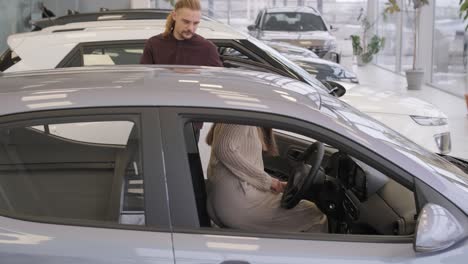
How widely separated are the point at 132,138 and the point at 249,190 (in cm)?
66

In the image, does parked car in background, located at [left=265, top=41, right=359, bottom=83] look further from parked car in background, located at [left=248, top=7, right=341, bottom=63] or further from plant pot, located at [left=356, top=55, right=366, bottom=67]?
plant pot, located at [left=356, top=55, right=366, bottom=67]

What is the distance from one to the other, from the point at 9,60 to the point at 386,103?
305cm

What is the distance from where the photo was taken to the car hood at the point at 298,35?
47.8ft

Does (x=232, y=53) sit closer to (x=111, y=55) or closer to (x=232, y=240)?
(x=111, y=55)

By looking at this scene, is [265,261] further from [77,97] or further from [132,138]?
[77,97]

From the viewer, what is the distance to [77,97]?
2.46 m

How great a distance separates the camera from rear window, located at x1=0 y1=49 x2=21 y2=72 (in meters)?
5.12

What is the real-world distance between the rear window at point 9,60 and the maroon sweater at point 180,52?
119cm

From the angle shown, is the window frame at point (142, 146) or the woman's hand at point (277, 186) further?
the woman's hand at point (277, 186)

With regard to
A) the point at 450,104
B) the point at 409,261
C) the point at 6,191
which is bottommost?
the point at 450,104

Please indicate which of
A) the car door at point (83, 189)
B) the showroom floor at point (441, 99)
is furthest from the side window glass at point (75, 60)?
the showroom floor at point (441, 99)

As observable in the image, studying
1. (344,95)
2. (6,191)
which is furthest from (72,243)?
(344,95)

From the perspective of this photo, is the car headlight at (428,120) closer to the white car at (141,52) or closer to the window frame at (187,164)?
the white car at (141,52)

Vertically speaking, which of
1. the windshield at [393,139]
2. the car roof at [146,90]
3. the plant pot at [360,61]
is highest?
the car roof at [146,90]
